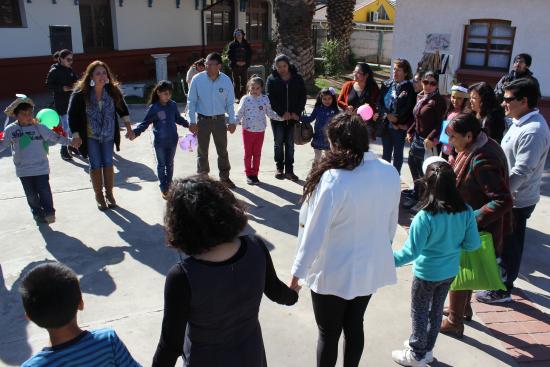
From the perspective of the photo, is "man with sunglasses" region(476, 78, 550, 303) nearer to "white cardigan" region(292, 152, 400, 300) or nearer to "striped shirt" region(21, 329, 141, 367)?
"white cardigan" region(292, 152, 400, 300)

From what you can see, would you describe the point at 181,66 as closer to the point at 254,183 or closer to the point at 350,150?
the point at 254,183

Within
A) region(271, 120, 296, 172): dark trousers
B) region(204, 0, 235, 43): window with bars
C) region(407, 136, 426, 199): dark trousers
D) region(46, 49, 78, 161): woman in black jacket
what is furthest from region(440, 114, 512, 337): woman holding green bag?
region(204, 0, 235, 43): window with bars

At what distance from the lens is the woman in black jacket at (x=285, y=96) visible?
666 centimetres

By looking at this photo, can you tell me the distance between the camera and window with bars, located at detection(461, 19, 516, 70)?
32.9ft

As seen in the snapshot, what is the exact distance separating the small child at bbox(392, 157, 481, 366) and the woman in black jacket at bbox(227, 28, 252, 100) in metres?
10.3

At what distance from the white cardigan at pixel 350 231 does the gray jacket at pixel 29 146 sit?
375cm

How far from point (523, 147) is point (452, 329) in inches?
57.6

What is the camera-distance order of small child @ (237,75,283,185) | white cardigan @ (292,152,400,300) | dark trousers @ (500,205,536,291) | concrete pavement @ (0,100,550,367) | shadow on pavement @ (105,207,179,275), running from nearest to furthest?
white cardigan @ (292,152,400,300) < concrete pavement @ (0,100,550,367) < dark trousers @ (500,205,536,291) < shadow on pavement @ (105,207,179,275) < small child @ (237,75,283,185)

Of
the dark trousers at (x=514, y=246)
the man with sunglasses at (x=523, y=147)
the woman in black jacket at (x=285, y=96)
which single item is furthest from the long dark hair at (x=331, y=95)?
the dark trousers at (x=514, y=246)

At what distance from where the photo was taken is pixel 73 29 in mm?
14359

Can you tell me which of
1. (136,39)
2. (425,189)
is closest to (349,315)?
(425,189)

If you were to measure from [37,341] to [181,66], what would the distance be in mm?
15049

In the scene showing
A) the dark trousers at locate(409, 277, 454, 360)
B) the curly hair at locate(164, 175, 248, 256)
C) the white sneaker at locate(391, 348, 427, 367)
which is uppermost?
the curly hair at locate(164, 175, 248, 256)

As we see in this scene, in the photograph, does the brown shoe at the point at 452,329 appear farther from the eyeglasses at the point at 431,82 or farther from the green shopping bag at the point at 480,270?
the eyeglasses at the point at 431,82
